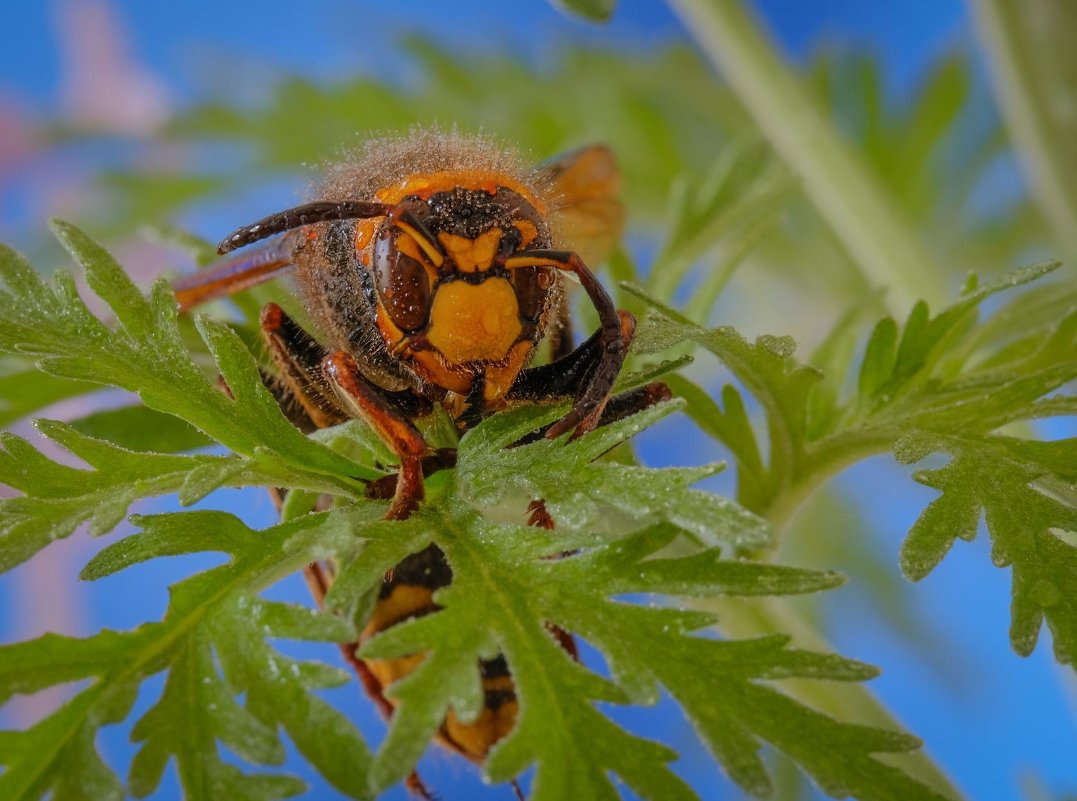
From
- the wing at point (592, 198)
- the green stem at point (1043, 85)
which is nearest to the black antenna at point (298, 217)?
the wing at point (592, 198)

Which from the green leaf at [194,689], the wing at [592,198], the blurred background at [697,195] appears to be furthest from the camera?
the blurred background at [697,195]

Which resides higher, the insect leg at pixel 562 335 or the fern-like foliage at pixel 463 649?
the insect leg at pixel 562 335

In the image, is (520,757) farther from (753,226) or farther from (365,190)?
(753,226)

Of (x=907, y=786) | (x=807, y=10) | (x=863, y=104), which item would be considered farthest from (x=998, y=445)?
(x=807, y=10)

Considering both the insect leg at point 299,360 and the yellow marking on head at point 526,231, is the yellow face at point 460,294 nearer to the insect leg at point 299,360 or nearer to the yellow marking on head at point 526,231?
the yellow marking on head at point 526,231

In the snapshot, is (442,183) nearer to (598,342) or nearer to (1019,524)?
(598,342)

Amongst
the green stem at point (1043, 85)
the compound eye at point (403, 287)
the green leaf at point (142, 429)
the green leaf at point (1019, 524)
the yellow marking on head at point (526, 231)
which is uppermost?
the green stem at point (1043, 85)
